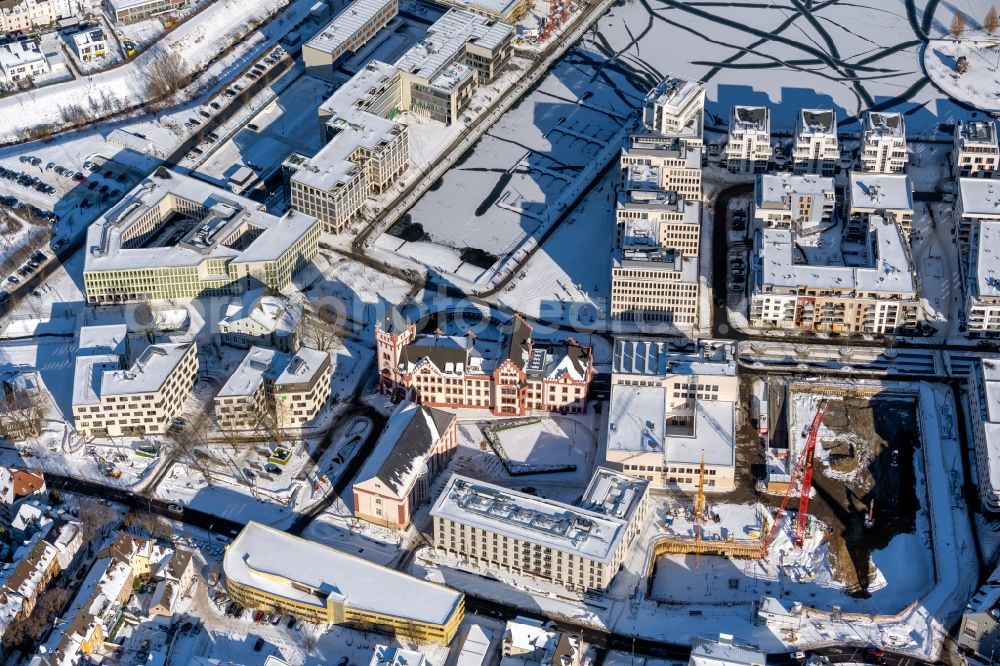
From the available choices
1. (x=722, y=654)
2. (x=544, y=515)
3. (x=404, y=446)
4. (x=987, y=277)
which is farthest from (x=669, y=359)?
(x=987, y=277)

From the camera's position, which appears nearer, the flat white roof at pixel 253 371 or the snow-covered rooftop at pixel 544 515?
the snow-covered rooftop at pixel 544 515

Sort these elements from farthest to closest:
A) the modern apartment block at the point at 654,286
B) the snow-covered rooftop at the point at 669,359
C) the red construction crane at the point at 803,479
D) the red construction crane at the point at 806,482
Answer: the modern apartment block at the point at 654,286, the snow-covered rooftop at the point at 669,359, the red construction crane at the point at 803,479, the red construction crane at the point at 806,482

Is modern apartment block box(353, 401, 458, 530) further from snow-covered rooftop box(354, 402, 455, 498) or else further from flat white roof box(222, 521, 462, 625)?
flat white roof box(222, 521, 462, 625)

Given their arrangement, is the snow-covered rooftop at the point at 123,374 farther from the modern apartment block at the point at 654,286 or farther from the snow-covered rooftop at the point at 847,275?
the snow-covered rooftop at the point at 847,275

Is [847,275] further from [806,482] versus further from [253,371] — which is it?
[253,371]

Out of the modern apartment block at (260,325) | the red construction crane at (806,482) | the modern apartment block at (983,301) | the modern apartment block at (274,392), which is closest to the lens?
the red construction crane at (806,482)

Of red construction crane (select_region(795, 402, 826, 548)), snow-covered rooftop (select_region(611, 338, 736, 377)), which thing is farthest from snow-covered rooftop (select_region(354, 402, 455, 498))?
red construction crane (select_region(795, 402, 826, 548))

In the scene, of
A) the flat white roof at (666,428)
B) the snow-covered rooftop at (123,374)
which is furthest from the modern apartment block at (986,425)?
the snow-covered rooftop at (123,374)

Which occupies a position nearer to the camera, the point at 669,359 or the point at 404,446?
the point at 404,446
